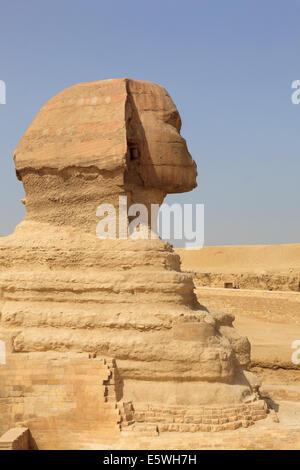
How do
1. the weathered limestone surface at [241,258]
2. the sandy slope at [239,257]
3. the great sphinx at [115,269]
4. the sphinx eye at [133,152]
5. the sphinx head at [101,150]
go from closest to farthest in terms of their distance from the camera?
the great sphinx at [115,269] → the sphinx head at [101,150] → the sphinx eye at [133,152] → the weathered limestone surface at [241,258] → the sandy slope at [239,257]

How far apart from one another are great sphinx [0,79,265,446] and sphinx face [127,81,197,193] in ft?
0.08

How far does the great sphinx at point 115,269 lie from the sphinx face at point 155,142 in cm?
2

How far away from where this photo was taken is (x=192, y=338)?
907 centimetres

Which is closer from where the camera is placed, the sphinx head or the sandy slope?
the sphinx head

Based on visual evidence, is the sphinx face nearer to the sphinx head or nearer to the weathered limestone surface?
the sphinx head

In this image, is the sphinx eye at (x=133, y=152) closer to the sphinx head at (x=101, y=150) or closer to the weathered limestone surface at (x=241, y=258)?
the sphinx head at (x=101, y=150)

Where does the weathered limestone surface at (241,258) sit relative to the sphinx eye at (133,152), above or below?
below

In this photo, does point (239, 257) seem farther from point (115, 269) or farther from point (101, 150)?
point (115, 269)

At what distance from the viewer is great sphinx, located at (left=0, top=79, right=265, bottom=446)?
8.93m

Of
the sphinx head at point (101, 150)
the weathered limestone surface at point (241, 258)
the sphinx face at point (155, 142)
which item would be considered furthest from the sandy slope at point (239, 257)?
the sphinx head at point (101, 150)

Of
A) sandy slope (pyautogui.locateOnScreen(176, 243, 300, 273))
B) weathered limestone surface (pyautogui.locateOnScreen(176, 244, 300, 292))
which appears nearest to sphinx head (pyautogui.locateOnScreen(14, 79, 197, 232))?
weathered limestone surface (pyautogui.locateOnScreen(176, 244, 300, 292))

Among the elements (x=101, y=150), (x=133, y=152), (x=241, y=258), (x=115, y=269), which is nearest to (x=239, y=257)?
(x=241, y=258)

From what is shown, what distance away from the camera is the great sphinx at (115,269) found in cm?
893
